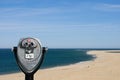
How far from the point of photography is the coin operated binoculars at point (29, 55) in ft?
11.9

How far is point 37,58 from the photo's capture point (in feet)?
12.0

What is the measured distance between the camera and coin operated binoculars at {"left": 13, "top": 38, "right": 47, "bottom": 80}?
362 centimetres

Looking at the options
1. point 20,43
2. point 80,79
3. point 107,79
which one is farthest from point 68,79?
point 20,43

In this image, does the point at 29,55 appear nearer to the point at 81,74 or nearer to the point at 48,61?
the point at 81,74

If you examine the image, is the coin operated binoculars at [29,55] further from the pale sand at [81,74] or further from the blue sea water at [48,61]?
the blue sea water at [48,61]

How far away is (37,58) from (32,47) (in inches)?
5.8

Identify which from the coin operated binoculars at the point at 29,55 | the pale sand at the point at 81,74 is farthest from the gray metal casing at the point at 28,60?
the pale sand at the point at 81,74

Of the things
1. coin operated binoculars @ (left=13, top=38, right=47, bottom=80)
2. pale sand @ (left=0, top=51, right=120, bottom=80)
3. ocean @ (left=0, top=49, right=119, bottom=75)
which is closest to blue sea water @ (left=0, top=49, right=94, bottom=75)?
ocean @ (left=0, top=49, right=119, bottom=75)

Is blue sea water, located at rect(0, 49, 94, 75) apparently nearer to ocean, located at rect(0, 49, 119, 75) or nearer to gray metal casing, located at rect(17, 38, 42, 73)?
ocean, located at rect(0, 49, 119, 75)

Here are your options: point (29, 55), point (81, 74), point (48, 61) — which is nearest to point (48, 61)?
point (48, 61)

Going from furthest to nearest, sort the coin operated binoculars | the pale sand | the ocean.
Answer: the ocean < the pale sand < the coin operated binoculars

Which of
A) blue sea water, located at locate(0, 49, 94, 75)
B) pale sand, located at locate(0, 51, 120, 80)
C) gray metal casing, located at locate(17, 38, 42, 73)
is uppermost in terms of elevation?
gray metal casing, located at locate(17, 38, 42, 73)

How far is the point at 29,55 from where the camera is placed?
3.66 m

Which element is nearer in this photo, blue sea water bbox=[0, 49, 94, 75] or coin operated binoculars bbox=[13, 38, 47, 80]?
coin operated binoculars bbox=[13, 38, 47, 80]
